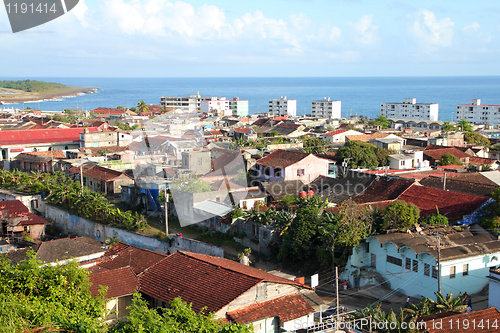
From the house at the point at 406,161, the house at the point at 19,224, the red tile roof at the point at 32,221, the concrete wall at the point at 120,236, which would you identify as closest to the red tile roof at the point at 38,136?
the concrete wall at the point at 120,236

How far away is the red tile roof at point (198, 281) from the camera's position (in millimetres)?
11039

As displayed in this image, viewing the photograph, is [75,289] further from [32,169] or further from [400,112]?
[400,112]

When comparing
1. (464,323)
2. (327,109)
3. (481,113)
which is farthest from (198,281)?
(481,113)

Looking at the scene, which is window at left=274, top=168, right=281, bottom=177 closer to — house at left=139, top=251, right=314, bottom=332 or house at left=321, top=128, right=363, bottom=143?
house at left=139, top=251, right=314, bottom=332

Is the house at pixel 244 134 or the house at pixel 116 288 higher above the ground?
the house at pixel 244 134

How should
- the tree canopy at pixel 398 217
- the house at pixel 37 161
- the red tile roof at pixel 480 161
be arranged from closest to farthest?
the tree canopy at pixel 398 217 < the red tile roof at pixel 480 161 < the house at pixel 37 161

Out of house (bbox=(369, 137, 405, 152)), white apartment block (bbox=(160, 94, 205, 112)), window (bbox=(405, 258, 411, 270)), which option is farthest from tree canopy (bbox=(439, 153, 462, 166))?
white apartment block (bbox=(160, 94, 205, 112))

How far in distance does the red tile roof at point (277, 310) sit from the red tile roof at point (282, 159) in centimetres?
1588

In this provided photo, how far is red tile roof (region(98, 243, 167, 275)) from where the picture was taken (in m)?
13.7

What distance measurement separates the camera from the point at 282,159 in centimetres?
2836

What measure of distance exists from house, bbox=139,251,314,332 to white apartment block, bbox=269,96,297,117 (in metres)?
80.9

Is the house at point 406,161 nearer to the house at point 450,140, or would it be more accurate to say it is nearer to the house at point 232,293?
the house at point 450,140

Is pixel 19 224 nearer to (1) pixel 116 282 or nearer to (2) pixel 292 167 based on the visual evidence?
(1) pixel 116 282

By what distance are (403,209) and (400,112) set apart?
79.6 meters
